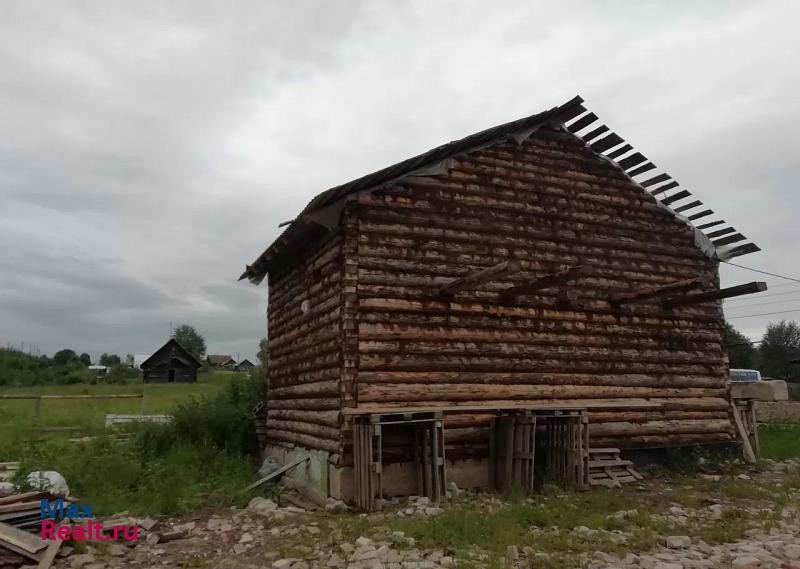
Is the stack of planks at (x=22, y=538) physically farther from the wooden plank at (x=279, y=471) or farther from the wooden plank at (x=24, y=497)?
the wooden plank at (x=279, y=471)

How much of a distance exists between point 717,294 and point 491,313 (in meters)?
4.47

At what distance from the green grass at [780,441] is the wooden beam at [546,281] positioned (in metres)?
7.60

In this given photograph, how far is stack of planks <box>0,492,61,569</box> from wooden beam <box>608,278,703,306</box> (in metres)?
9.61

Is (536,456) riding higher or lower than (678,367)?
lower

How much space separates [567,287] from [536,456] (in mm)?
3092

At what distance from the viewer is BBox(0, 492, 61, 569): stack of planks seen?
648 centimetres

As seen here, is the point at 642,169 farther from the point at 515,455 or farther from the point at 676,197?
the point at 515,455

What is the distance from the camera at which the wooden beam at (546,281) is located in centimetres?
920

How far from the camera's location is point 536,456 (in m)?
10.7

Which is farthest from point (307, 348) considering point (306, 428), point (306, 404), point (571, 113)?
point (571, 113)

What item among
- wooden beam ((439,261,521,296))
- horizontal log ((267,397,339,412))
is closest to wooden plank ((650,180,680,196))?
wooden beam ((439,261,521,296))

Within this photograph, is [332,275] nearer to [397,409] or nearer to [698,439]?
[397,409]

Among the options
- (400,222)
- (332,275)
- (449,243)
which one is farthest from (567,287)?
(332,275)

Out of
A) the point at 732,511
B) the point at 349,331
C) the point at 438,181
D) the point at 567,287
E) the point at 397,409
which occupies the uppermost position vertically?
the point at 438,181
